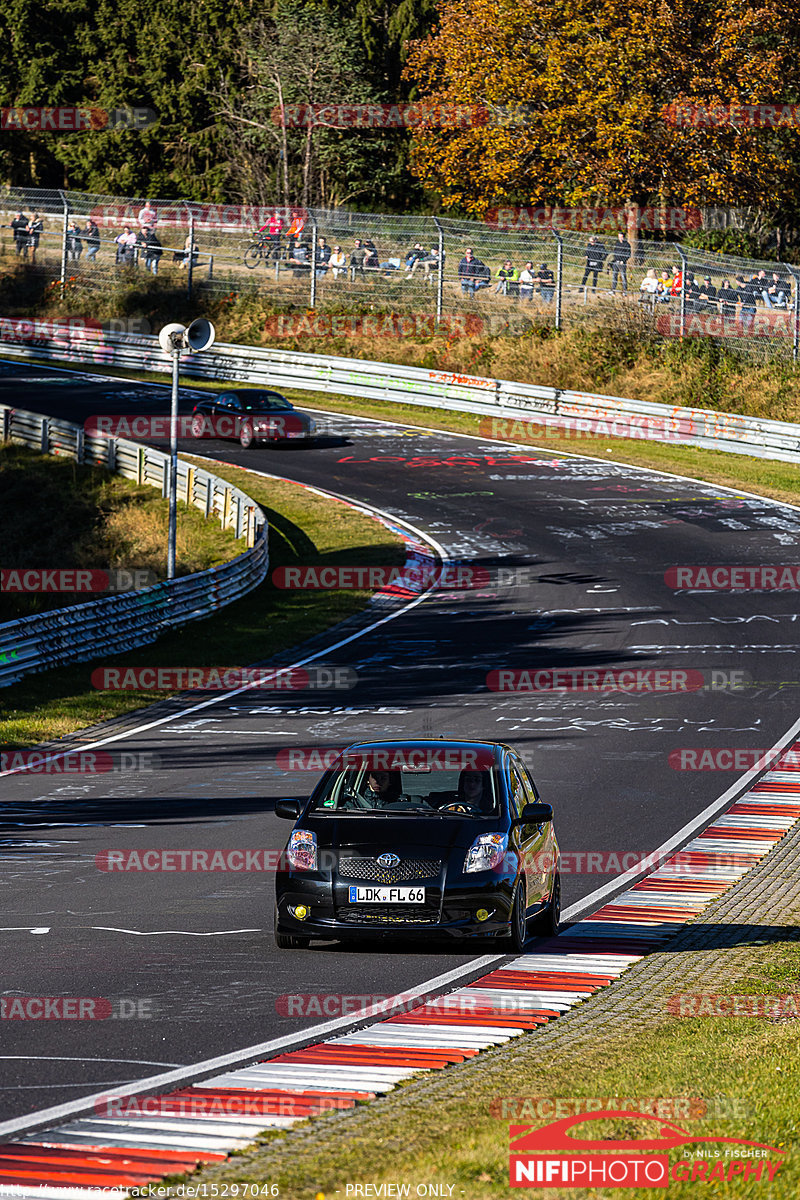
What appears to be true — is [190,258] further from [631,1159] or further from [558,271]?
[631,1159]

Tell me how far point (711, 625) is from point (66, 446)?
2071 centimetres

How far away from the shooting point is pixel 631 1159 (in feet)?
18.1

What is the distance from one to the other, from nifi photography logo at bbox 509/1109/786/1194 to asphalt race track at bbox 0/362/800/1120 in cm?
215

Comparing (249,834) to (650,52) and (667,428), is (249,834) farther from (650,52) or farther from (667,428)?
(650,52)

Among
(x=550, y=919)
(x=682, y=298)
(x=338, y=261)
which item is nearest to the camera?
(x=550, y=919)

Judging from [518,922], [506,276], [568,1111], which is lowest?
[518,922]

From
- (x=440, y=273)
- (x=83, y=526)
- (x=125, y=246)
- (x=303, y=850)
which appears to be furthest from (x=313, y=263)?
(x=303, y=850)

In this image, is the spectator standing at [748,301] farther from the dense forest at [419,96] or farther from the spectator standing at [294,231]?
the spectator standing at [294,231]

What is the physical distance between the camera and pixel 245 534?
1275 inches

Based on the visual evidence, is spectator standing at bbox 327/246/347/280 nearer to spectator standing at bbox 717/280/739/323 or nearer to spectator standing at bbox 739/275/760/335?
spectator standing at bbox 717/280/739/323

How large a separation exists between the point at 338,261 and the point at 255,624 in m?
28.3

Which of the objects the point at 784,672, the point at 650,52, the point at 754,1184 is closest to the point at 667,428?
the point at 650,52

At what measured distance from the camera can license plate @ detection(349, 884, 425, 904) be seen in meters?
9.56

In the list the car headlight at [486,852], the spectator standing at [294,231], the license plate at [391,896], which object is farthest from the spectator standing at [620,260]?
the license plate at [391,896]
